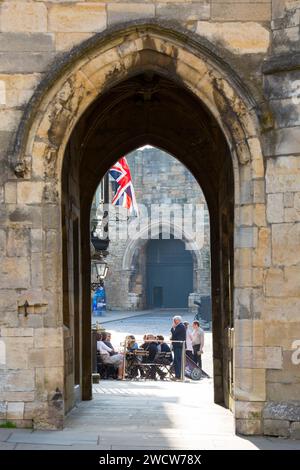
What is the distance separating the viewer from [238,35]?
7656 mm

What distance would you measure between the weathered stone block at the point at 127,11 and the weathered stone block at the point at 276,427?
146 inches

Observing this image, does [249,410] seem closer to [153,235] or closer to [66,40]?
[66,40]

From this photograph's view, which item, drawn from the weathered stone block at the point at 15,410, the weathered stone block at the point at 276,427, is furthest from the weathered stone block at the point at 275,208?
the weathered stone block at the point at 15,410

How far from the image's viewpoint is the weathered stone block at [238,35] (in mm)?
7648

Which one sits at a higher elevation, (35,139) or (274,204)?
(35,139)

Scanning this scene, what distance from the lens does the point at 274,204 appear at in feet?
24.6

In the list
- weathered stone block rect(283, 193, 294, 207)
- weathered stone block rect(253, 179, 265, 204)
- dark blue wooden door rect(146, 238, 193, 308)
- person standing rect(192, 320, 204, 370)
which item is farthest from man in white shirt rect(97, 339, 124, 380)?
dark blue wooden door rect(146, 238, 193, 308)

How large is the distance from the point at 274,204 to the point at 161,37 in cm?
180

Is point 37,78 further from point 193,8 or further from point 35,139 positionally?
point 193,8

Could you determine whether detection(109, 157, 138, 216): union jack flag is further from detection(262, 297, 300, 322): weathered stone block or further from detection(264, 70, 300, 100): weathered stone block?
detection(262, 297, 300, 322): weathered stone block

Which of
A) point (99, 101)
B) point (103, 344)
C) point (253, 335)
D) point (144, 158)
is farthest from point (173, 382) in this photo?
point (144, 158)

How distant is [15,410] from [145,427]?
52.4 inches

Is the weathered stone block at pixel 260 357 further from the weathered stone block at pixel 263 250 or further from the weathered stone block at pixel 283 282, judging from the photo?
the weathered stone block at pixel 263 250

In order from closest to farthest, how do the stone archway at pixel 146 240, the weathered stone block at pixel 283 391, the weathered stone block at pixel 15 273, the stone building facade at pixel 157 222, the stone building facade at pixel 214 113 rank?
the weathered stone block at pixel 283 391 → the stone building facade at pixel 214 113 → the weathered stone block at pixel 15 273 → the stone building facade at pixel 157 222 → the stone archway at pixel 146 240
